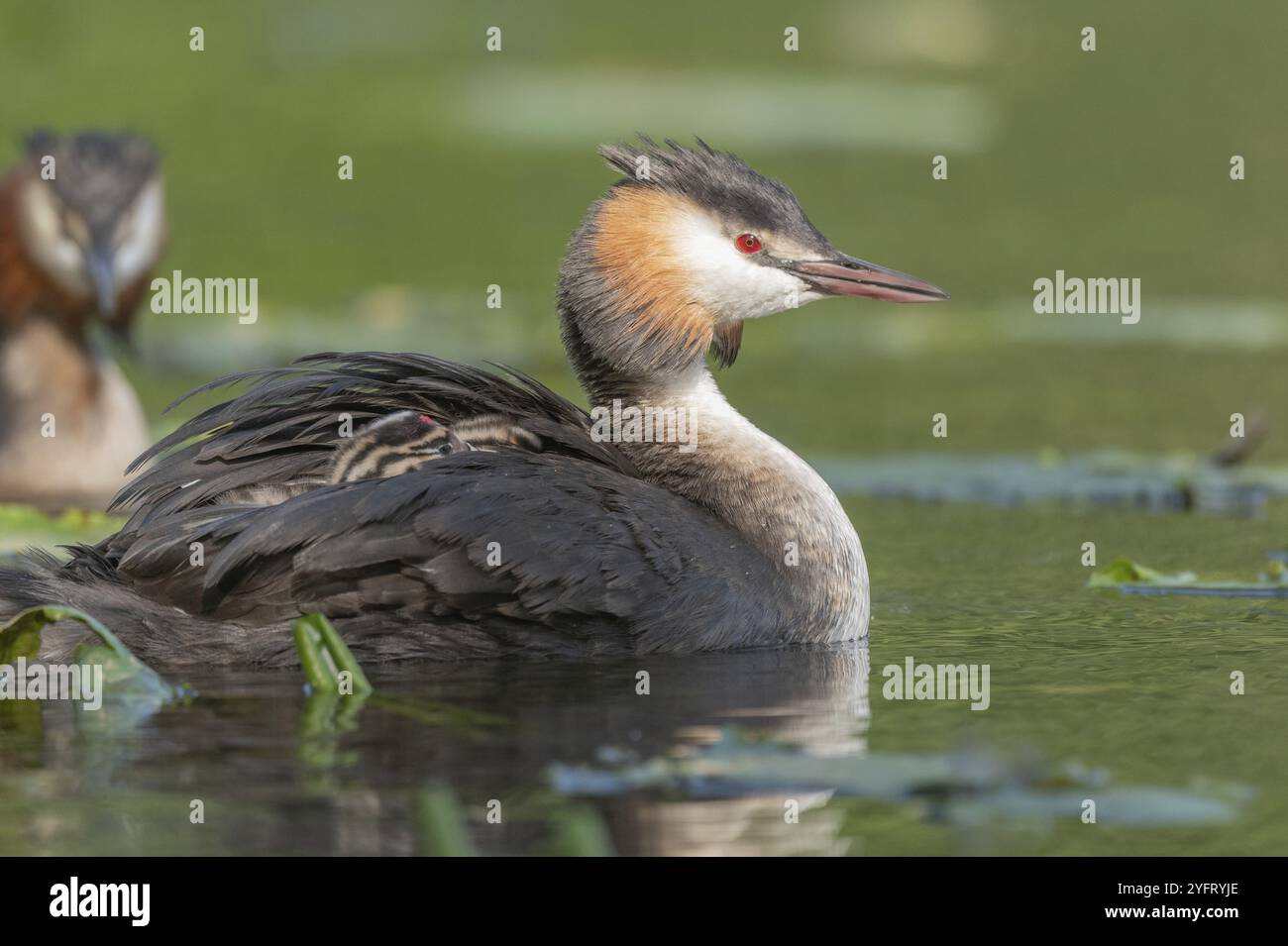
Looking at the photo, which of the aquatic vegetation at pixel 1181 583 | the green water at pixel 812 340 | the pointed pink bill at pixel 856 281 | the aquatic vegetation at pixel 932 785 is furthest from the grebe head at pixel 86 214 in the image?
the aquatic vegetation at pixel 932 785

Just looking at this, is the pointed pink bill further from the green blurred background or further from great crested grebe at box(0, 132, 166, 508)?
great crested grebe at box(0, 132, 166, 508)

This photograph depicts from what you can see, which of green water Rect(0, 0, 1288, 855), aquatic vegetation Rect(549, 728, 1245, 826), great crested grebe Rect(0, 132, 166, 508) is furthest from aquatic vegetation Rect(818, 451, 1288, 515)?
aquatic vegetation Rect(549, 728, 1245, 826)

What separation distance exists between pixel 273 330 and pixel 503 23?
14.2 m

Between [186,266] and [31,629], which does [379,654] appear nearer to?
[31,629]

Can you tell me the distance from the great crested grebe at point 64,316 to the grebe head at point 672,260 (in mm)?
4527

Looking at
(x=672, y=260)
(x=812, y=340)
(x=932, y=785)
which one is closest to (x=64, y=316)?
(x=672, y=260)

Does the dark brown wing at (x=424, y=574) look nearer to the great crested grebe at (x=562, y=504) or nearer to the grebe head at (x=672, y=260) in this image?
the great crested grebe at (x=562, y=504)

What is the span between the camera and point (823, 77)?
32.2 metres

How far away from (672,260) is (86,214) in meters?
5.17

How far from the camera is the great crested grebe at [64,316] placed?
13.4 meters

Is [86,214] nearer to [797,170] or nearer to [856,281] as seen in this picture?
[856,281]

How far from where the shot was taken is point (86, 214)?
44.8ft

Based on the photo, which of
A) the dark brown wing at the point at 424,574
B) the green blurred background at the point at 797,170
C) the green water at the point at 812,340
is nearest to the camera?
the green water at the point at 812,340

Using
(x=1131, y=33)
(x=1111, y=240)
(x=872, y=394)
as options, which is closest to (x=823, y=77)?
(x=1131, y=33)
